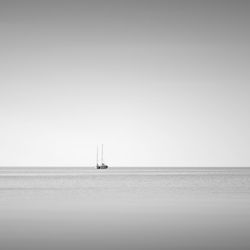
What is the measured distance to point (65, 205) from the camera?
44.5 metres

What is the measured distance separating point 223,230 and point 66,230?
8.68 metres

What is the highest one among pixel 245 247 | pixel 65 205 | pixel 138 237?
pixel 65 205

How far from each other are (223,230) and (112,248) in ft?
26.0

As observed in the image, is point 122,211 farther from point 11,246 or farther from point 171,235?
point 11,246

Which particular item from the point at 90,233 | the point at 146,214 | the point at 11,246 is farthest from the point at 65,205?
the point at 11,246

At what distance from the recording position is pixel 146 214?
36938mm

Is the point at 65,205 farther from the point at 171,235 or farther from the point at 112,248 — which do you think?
the point at 112,248

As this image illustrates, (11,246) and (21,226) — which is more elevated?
(21,226)

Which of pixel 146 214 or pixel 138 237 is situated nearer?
pixel 138 237

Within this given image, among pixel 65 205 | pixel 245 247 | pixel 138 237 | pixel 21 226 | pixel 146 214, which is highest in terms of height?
pixel 65 205

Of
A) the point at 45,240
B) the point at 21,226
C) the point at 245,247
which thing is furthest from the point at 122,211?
the point at 245,247

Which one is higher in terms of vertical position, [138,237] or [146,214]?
[146,214]

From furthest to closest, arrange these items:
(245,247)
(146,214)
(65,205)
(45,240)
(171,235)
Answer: (65,205), (146,214), (171,235), (45,240), (245,247)

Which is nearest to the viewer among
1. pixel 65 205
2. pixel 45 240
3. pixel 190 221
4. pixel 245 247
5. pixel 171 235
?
pixel 245 247
